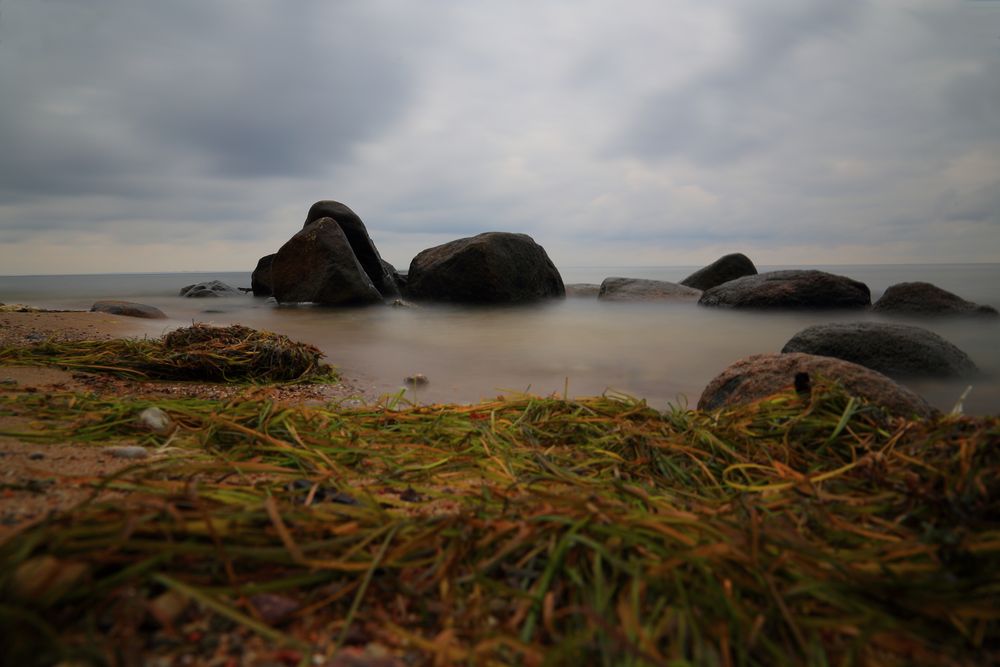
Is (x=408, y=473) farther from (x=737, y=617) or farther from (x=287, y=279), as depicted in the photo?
(x=287, y=279)

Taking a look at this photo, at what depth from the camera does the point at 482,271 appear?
12609 millimetres

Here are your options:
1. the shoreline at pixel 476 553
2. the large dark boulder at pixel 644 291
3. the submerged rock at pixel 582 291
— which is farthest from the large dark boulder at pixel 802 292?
the shoreline at pixel 476 553

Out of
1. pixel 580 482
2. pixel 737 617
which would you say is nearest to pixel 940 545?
pixel 737 617

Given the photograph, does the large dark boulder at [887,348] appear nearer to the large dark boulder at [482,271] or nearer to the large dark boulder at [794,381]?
the large dark boulder at [794,381]

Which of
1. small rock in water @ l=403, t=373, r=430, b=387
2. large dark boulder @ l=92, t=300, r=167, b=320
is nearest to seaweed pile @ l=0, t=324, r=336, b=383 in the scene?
small rock in water @ l=403, t=373, r=430, b=387

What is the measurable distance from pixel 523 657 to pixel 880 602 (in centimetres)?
73

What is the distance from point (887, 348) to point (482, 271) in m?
9.14

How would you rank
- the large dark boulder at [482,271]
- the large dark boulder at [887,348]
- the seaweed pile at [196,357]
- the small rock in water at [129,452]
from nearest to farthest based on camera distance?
the small rock in water at [129,452] → the seaweed pile at [196,357] → the large dark boulder at [887,348] → the large dark boulder at [482,271]

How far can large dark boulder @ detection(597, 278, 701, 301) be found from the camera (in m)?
14.2

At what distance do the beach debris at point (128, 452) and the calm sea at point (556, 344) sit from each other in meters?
2.02

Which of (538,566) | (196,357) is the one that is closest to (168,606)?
(538,566)

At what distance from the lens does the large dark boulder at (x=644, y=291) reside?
14235 millimetres

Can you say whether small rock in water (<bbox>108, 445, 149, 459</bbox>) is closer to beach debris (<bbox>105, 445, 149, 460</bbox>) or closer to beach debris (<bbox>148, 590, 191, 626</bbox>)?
beach debris (<bbox>105, 445, 149, 460</bbox>)

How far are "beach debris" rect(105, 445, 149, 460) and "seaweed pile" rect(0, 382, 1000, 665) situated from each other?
22 centimetres
